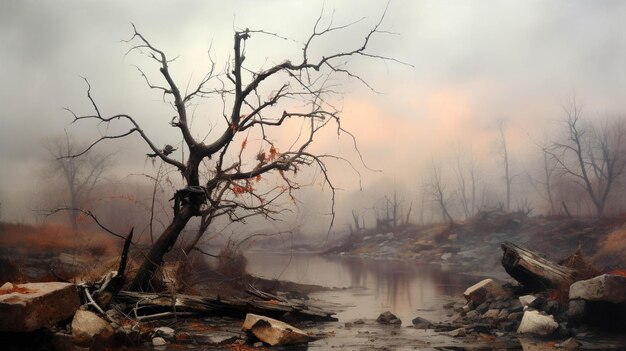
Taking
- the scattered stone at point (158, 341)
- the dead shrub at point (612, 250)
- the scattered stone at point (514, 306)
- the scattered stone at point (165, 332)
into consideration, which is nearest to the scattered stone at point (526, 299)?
the scattered stone at point (514, 306)

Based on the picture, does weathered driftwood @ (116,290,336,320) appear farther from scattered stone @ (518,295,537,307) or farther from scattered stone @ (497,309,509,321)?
scattered stone @ (518,295,537,307)

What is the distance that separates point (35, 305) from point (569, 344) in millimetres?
9341

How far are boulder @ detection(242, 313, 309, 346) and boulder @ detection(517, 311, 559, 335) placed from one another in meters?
5.28

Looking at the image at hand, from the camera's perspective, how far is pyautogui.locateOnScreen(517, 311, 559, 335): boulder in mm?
10852

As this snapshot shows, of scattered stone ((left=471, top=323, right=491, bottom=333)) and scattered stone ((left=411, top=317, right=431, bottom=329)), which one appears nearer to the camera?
scattered stone ((left=471, top=323, right=491, bottom=333))

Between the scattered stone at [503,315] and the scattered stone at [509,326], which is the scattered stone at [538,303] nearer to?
the scattered stone at [503,315]

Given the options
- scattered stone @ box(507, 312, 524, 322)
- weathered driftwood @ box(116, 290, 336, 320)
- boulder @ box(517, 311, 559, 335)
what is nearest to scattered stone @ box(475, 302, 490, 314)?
scattered stone @ box(507, 312, 524, 322)

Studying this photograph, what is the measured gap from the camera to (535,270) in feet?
43.4

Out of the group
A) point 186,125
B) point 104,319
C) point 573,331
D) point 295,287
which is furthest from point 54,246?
point 573,331

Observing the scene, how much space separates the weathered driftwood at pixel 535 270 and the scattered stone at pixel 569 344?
3044mm

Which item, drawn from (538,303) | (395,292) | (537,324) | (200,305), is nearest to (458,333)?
(537,324)

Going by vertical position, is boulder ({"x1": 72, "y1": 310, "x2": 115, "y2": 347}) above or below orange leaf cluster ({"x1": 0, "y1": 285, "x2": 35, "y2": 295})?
below

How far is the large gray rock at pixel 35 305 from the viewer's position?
6723 mm

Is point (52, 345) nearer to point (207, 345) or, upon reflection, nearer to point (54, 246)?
point (207, 345)
